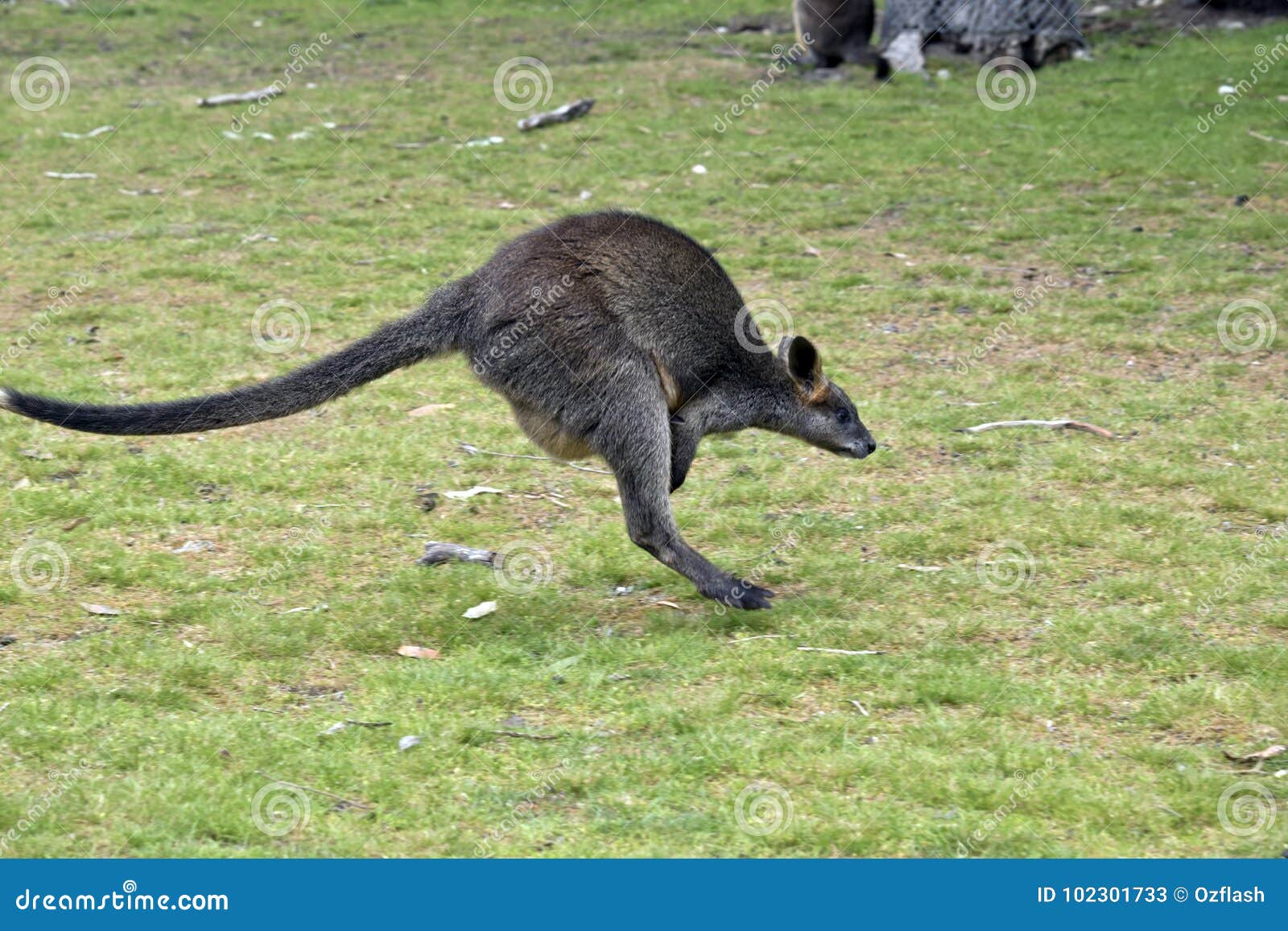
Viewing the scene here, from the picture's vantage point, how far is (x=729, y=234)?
34.1 feet

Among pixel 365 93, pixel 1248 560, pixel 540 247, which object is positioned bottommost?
pixel 365 93

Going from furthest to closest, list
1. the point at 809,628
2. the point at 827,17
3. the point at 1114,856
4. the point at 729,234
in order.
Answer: the point at 827,17, the point at 729,234, the point at 809,628, the point at 1114,856

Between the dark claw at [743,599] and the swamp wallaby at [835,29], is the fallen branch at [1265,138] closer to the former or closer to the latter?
the swamp wallaby at [835,29]

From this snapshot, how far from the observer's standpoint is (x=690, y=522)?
6305mm

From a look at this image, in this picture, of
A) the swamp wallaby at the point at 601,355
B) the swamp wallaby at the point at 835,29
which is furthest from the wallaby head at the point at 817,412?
the swamp wallaby at the point at 835,29

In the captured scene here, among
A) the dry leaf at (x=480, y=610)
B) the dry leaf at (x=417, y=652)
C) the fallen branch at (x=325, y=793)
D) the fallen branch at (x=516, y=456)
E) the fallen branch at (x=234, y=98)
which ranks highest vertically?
the fallen branch at (x=325, y=793)

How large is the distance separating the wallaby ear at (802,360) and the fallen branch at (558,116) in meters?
7.47

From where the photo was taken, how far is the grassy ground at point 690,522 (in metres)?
4.13

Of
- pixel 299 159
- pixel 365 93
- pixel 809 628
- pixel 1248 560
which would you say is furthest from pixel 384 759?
pixel 365 93

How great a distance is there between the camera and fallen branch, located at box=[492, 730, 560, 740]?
14.7ft

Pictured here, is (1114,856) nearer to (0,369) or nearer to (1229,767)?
(1229,767)

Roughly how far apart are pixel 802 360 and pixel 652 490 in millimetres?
980

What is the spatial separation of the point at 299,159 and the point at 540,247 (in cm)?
732

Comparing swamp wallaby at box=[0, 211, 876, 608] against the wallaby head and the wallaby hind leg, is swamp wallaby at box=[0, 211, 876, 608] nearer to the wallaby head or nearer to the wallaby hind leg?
the wallaby hind leg
